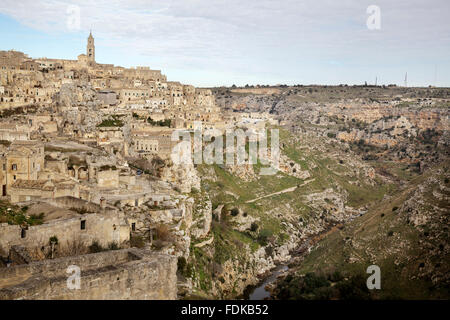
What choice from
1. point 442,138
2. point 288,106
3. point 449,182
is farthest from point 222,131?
point 288,106

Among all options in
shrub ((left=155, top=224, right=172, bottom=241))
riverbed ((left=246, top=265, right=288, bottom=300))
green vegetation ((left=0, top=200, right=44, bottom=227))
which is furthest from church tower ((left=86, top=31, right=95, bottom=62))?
green vegetation ((left=0, top=200, right=44, bottom=227))

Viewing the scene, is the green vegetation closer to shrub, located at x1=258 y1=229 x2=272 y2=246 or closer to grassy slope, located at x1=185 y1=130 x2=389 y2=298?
grassy slope, located at x1=185 y1=130 x2=389 y2=298

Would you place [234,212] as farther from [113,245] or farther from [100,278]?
[100,278]

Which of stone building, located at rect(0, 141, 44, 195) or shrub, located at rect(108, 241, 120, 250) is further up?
stone building, located at rect(0, 141, 44, 195)

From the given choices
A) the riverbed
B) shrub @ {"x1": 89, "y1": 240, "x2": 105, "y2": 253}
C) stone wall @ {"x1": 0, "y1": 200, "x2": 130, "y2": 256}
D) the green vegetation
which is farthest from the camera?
the riverbed

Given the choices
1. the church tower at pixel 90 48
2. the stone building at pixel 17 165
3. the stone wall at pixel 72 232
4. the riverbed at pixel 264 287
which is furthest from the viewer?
the church tower at pixel 90 48

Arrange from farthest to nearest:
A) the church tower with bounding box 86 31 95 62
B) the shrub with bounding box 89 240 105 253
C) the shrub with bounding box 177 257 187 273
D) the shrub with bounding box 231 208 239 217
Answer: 1. the church tower with bounding box 86 31 95 62
2. the shrub with bounding box 231 208 239 217
3. the shrub with bounding box 177 257 187 273
4. the shrub with bounding box 89 240 105 253

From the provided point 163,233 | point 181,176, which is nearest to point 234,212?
point 181,176

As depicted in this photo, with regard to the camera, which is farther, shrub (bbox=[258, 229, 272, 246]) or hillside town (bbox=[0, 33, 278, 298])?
shrub (bbox=[258, 229, 272, 246])

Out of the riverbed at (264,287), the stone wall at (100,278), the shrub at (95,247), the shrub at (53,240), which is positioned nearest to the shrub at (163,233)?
the shrub at (95,247)

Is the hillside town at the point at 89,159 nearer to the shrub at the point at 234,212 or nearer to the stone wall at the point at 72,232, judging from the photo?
the stone wall at the point at 72,232
